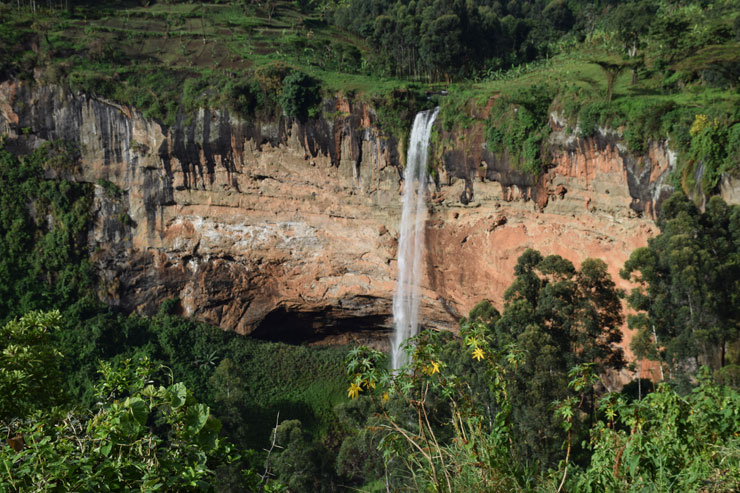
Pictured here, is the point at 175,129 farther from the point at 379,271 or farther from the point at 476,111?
the point at 476,111

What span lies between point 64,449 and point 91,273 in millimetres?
22640

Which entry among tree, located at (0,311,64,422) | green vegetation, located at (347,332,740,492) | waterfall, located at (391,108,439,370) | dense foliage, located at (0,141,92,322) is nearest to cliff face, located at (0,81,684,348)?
waterfall, located at (391,108,439,370)

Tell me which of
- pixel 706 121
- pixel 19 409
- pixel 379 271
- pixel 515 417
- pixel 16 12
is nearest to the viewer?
pixel 19 409

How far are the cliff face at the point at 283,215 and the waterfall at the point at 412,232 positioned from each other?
0.38 meters

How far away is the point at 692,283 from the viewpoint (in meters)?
11.4

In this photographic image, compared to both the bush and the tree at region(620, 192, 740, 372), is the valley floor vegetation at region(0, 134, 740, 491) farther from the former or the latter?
the bush

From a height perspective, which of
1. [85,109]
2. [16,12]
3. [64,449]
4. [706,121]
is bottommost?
[64,449]

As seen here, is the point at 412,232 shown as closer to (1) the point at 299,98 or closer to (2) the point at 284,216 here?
(2) the point at 284,216

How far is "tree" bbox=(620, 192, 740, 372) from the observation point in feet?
37.8

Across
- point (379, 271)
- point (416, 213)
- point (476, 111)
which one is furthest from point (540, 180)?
point (379, 271)

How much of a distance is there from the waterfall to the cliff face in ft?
1.25

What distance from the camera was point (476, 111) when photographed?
61.6 feet

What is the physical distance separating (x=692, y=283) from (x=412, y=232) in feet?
35.7

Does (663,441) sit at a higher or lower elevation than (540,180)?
lower
